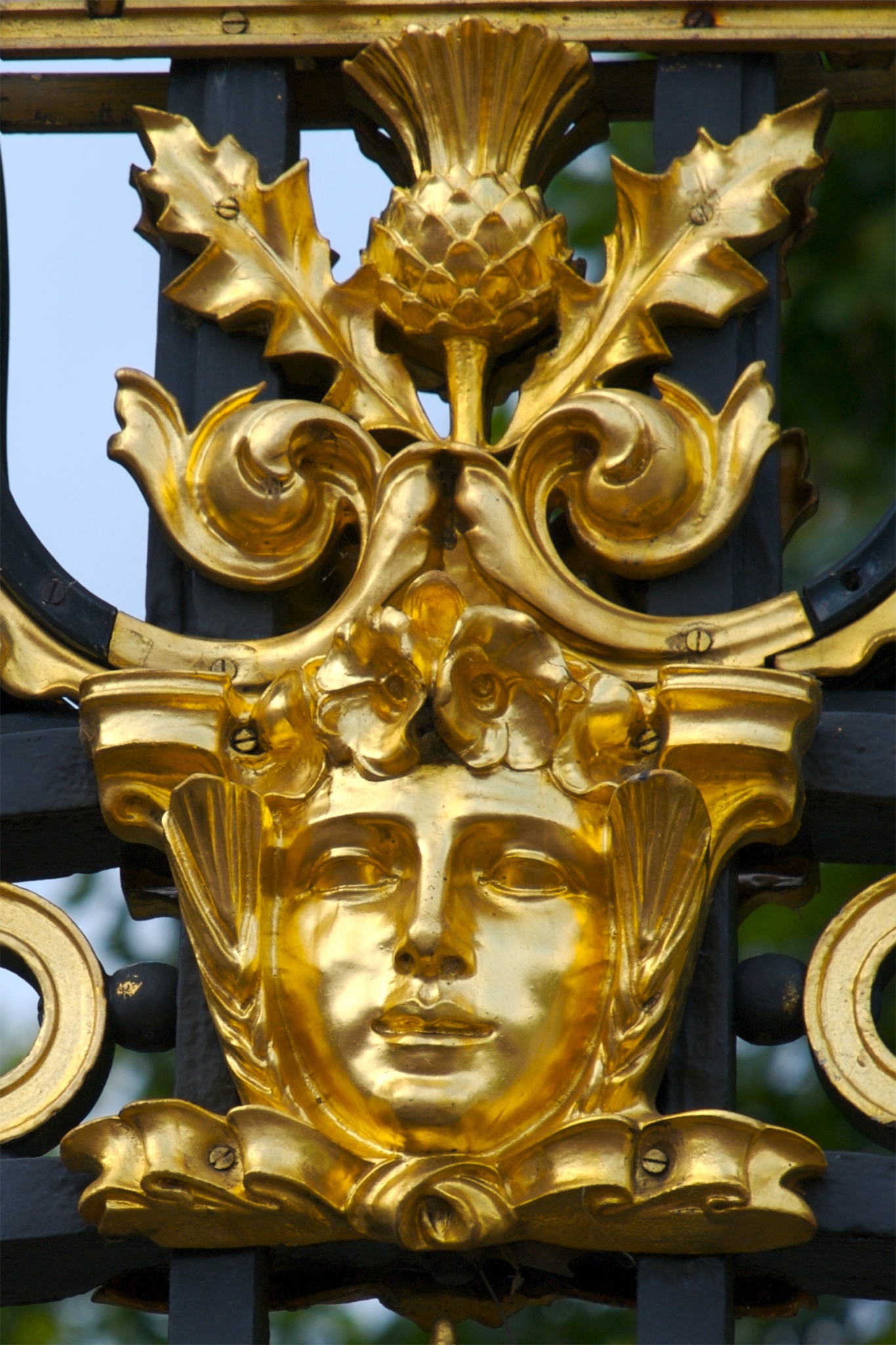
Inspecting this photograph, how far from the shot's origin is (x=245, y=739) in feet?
5.83

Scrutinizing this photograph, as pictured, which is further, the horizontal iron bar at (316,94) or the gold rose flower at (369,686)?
the horizontal iron bar at (316,94)

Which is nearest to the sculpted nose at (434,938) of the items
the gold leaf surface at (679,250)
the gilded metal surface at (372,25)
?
the gold leaf surface at (679,250)

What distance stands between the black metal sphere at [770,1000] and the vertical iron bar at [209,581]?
33 cm

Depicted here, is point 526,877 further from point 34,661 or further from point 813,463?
point 813,463

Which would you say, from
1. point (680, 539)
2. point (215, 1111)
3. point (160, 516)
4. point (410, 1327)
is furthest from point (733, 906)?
point (410, 1327)

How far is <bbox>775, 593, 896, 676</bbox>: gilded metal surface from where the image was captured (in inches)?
70.0

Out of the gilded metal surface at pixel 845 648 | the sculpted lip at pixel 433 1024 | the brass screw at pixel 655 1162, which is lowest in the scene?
the brass screw at pixel 655 1162

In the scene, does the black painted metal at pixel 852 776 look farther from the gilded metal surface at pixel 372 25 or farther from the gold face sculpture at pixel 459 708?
the gilded metal surface at pixel 372 25

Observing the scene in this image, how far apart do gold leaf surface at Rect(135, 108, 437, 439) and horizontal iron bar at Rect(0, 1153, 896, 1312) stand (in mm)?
566

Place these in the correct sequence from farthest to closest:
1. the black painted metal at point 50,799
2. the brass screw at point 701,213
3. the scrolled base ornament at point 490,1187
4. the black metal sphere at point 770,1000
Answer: the brass screw at point 701,213 < the black painted metal at point 50,799 < the black metal sphere at point 770,1000 < the scrolled base ornament at point 490,1187

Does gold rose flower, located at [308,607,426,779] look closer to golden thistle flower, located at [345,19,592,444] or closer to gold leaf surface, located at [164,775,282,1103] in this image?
gold leaf surface, located at [164,775,282,1103]

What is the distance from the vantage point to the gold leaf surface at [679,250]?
74.3 inches

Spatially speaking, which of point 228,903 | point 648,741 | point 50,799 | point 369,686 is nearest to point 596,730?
point 648,741

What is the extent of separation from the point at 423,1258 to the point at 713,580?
488mm
